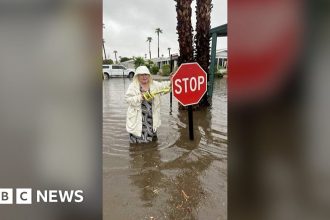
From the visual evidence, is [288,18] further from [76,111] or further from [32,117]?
[32,117]

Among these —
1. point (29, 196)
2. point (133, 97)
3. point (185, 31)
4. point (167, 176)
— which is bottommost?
point (167, 176)

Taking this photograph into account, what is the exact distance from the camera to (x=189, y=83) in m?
4.90

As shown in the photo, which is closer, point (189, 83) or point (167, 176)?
point (167, 176)

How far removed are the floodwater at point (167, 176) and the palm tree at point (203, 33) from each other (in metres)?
4.05

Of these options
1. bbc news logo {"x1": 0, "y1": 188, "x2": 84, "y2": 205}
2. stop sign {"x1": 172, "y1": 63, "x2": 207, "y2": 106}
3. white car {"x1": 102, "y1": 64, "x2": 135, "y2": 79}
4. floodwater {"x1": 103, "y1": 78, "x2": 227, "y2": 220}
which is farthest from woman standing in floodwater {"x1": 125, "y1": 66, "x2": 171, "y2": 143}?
white car {"x1": 102, "y1": 64, "x2": 135, "y2": 79}

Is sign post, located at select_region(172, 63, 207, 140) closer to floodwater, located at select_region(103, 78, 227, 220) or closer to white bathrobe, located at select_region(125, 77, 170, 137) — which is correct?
white bathrobe, located at select_region(125, 77, 170, 137)

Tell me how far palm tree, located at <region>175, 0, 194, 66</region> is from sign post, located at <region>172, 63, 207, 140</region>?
213 inches

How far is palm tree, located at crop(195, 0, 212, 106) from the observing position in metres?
10.3

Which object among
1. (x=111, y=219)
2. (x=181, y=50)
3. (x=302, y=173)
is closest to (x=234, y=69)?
(x=302, y=173)

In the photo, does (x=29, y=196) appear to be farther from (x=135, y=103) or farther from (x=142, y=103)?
(x=142, y=103)

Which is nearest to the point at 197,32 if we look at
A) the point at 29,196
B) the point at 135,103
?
the point at 135,103

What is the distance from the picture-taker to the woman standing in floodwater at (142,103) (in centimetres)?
550

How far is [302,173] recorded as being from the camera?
1.07 m

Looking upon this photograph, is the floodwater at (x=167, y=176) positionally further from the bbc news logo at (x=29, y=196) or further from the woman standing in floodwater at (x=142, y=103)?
the bbc news logo at (x=29, y=196)
